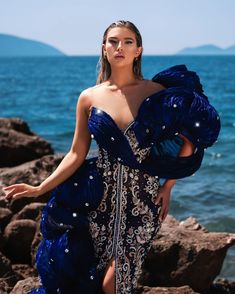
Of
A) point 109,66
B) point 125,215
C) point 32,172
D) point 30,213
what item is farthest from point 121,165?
point 32,172

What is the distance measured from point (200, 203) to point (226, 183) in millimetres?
1771

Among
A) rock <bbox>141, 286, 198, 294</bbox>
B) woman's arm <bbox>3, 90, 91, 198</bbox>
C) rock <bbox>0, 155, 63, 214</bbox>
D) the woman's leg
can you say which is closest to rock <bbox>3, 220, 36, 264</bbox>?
rock <bbox>141, 286, 198, 294</bbox>

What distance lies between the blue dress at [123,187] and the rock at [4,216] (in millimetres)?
2601

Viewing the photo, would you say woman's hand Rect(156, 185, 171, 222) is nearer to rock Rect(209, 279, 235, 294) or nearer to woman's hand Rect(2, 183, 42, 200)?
woman's hand Rect(2, 183, 42, 200)

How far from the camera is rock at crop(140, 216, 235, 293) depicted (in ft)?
16.4

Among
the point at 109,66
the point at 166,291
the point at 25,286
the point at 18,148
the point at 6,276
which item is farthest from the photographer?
the point at 18,148

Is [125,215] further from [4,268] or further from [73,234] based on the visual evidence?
[4,268]

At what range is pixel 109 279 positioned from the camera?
11.4ft

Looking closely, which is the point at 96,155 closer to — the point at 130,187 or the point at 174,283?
the point at 130,187

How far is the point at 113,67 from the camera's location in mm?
Result: 3527

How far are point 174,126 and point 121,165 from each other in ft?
1.20

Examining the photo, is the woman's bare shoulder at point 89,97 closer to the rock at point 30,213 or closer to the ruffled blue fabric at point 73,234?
the ruffled blue fabric at point 73,234

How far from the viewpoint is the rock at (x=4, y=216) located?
6.17 meters

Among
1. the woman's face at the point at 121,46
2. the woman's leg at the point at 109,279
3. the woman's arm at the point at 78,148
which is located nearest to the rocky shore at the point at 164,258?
the woman's leg at the point at 109,279
